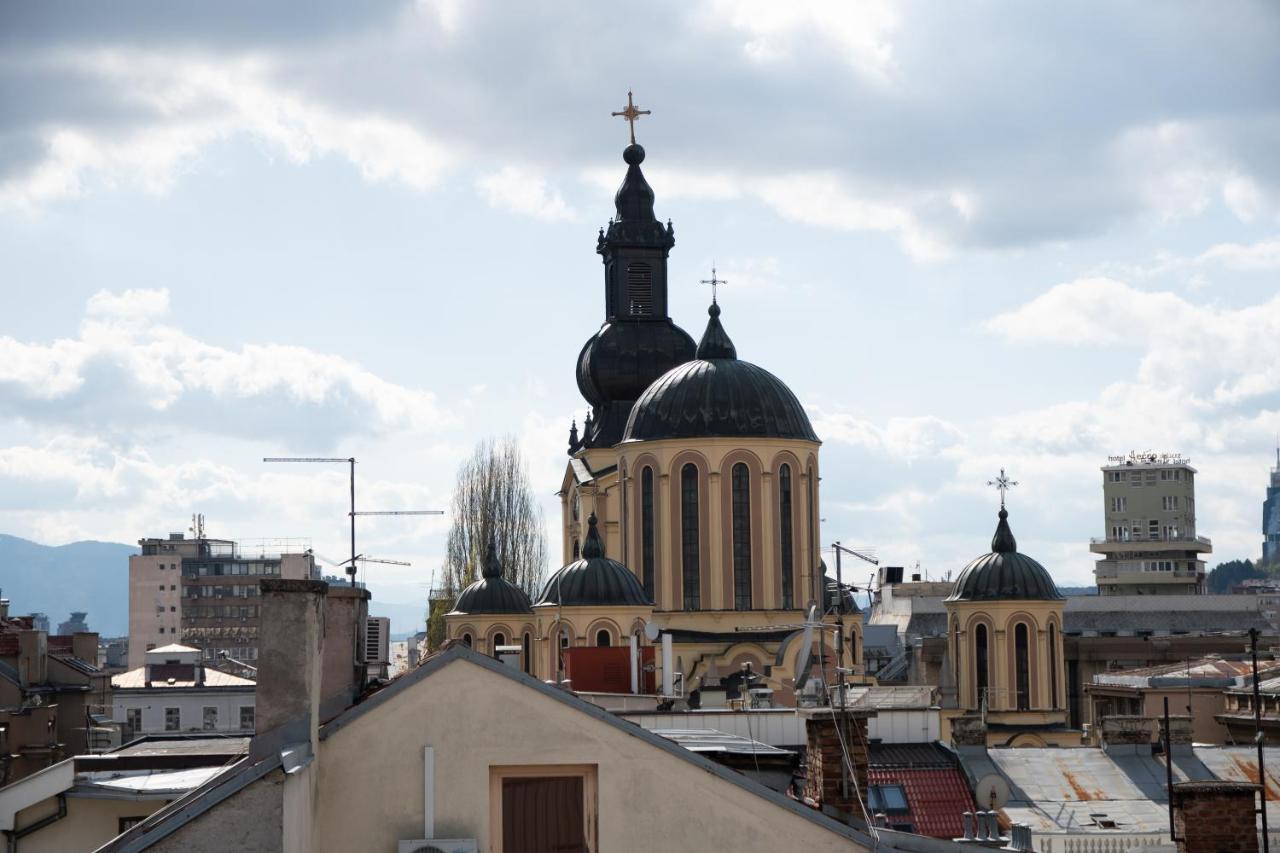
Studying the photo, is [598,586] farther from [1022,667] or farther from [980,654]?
[1022,667]

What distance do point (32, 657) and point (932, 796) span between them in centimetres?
2403

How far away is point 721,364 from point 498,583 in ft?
29.2

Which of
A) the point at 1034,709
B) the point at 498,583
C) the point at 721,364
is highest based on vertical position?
the point at 721,364

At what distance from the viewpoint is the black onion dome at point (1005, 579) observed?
53.7 meters

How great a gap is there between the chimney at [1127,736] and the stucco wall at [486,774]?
2103 centimetres

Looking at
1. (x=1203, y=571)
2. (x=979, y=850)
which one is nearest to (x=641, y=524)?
(x=979, y=850)

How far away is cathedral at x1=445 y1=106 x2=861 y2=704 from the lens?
171 ft

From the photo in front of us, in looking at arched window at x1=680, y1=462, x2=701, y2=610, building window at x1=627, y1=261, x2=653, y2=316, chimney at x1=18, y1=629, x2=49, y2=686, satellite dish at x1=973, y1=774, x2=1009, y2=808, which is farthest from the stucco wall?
building window at x1=627, y1=261, x2=653, y2=316

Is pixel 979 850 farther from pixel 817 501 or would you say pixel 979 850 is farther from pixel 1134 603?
pixel 1134 603

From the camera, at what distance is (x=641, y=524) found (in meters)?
55.7

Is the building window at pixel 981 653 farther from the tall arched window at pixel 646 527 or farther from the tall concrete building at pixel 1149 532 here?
the tall concrete building at pixel 1149 532

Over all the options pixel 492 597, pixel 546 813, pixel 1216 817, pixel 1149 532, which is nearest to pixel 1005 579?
pixel 492 597

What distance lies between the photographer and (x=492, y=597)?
188 ft

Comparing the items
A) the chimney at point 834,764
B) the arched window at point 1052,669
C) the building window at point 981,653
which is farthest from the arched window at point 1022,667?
the chimney at point 834,764
